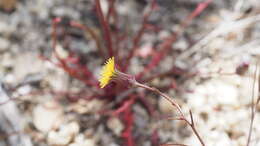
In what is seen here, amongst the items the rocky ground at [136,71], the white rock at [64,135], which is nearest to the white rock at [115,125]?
the rocky ground at [136,71]

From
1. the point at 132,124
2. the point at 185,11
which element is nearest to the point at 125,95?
the point at 132,124

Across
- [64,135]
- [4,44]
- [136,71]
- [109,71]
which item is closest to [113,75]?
[109,71]

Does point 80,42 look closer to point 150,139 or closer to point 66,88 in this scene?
point 66,88

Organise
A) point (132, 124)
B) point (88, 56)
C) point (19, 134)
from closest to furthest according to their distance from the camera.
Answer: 1. point (19, 134)
2. point (132, 124)
3. point (88, 56)

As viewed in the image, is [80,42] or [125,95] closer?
[125,95]

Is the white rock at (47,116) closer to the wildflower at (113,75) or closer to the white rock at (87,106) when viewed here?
the white rock at (87,106)

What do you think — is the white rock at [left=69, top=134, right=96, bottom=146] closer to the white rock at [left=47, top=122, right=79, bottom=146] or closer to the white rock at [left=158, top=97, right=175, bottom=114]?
the white rock at [left=47, top=122, right=79, bottom=146]

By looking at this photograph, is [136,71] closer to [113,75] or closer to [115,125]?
[115,125]
